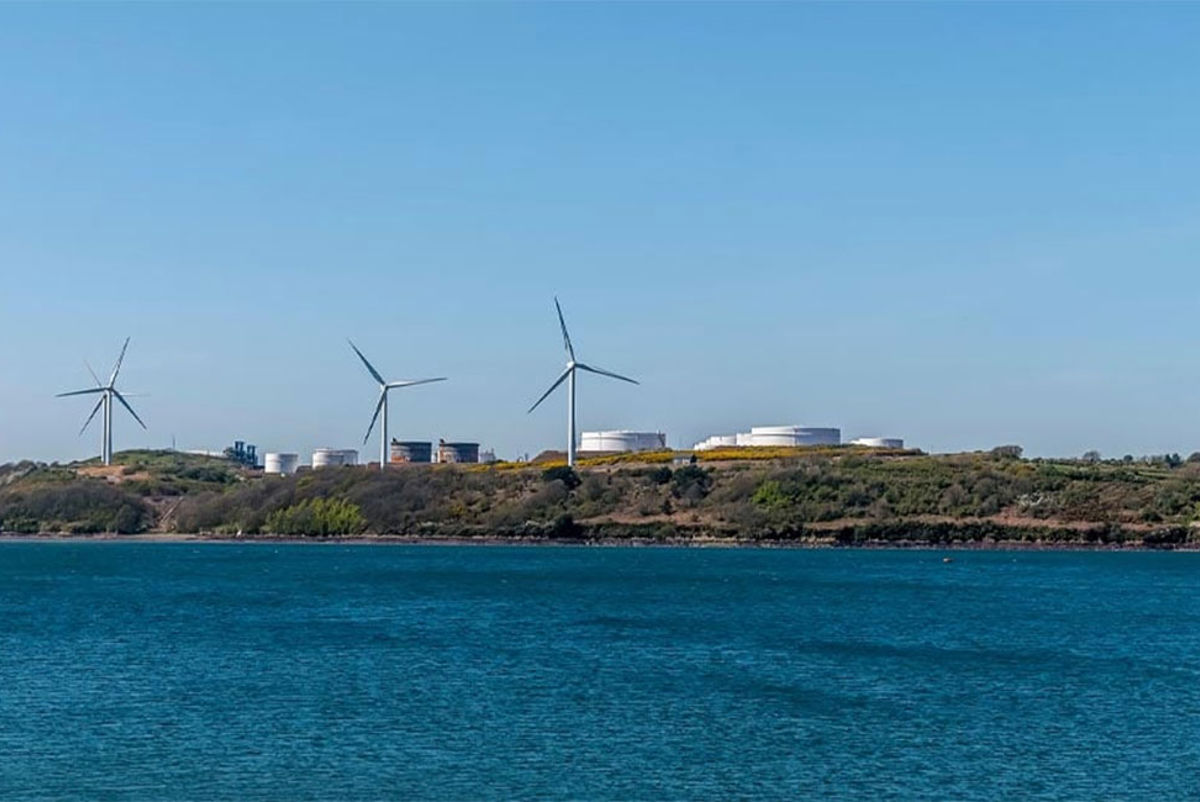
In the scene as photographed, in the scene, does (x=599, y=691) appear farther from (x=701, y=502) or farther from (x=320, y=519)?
(x=320, y=519)

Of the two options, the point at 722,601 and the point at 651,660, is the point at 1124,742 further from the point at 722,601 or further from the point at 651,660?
the point at 722,601

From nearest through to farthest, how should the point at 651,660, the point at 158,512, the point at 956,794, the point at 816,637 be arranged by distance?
the point at 956,794 < the point at 651,660 < the point at 816,637 < the point at 158,512

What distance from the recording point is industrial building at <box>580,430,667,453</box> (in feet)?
614

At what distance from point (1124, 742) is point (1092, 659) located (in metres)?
17.9

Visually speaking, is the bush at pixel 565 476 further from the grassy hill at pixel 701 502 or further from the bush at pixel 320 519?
the bush at pixel 320 519

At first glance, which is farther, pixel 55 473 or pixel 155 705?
pixel 55 473

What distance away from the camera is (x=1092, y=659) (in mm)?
56969

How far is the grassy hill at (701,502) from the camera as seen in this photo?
5231 inches

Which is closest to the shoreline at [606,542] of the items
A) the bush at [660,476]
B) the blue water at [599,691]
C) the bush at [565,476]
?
the bush at [660,476]

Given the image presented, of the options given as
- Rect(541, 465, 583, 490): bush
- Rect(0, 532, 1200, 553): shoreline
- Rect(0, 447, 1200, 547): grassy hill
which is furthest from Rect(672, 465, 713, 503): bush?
Rect(541, 465, 583, 490): bush

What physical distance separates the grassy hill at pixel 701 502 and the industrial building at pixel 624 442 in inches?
452

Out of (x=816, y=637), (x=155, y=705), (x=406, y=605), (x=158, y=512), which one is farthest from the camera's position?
(x=158, y=512)

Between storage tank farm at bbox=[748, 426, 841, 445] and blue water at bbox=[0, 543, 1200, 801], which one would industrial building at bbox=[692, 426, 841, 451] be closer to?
storage tank farm at bbox=[748, 426, 841, 445]

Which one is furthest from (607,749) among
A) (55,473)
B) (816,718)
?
(55,473)
